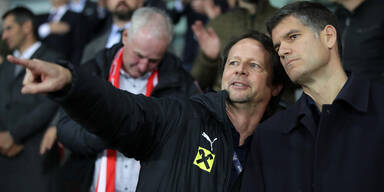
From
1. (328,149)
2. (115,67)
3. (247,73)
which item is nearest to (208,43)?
(115,67)

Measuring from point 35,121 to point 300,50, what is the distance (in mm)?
2405

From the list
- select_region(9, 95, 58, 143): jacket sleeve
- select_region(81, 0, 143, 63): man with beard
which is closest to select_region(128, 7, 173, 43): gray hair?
select_region(81, 0, 143, 63): man with beard

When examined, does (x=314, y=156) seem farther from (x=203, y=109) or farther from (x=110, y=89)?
(x=110, y=89)

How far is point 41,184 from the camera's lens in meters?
3.83

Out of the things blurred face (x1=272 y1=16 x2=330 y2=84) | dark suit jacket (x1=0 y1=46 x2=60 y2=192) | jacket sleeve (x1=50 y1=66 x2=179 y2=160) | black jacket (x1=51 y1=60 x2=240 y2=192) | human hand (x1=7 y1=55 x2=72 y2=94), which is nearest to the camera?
human hand (x1=7 y1=55 x2=72 y2=94)

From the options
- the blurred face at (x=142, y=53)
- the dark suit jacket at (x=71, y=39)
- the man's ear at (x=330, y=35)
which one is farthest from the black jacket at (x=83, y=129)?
the dark suit jacket at (x=71, y=39)

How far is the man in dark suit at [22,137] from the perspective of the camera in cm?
380

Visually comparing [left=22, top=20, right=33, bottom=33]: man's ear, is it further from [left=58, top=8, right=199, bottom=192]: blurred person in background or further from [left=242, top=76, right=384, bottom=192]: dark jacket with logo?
[left=242, top=76, right=384, bottom=192]: dark jacket with logo

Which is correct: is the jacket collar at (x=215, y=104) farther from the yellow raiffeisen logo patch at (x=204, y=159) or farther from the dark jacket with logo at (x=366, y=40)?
the dark jacket with logo at (x=366, y=40)

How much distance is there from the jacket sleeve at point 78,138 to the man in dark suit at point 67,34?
205 centimetres

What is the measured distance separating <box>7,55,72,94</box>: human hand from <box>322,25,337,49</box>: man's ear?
51.8 inches

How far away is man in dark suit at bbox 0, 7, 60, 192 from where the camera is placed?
3797mm

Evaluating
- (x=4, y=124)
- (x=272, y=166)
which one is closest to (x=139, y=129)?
(x=272, y=166)

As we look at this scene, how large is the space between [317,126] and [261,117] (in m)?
0.62
